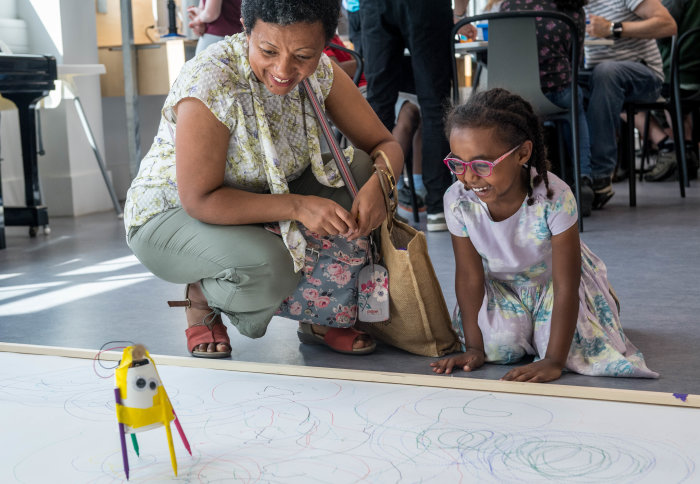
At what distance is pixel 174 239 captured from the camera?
1.60 m

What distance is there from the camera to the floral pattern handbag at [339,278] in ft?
5.31

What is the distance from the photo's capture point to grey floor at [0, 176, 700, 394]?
1.61 metres

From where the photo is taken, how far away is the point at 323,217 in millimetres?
1499

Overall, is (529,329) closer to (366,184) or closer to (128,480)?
(366,184)

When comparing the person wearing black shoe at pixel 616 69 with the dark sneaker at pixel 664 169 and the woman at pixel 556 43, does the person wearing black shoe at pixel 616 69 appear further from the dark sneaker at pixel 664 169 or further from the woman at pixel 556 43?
the dark sneaker at pixel 664 169

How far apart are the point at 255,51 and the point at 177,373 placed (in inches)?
22.8

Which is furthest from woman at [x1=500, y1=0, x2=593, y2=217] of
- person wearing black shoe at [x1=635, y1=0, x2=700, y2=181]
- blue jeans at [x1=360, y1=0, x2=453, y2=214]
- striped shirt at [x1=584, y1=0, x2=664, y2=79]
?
person wearing black shoe at [x1=635, y1=0, x2=700, y2=181]

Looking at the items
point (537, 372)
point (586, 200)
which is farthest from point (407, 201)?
point (537, 372)

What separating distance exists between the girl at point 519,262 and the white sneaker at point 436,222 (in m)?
1.56

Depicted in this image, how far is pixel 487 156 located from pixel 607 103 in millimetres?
2297

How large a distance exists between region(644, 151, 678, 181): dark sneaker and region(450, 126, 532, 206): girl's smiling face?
Answer: 352 centimetres

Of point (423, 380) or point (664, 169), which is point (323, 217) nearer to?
point (423, 380)

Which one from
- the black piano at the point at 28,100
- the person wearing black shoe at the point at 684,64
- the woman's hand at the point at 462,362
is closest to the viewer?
the woman's hand at the point at 462,362

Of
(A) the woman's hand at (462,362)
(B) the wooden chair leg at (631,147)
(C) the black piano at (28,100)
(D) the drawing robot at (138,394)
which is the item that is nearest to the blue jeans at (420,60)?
(B) the wooden chair leg at (631,147)
